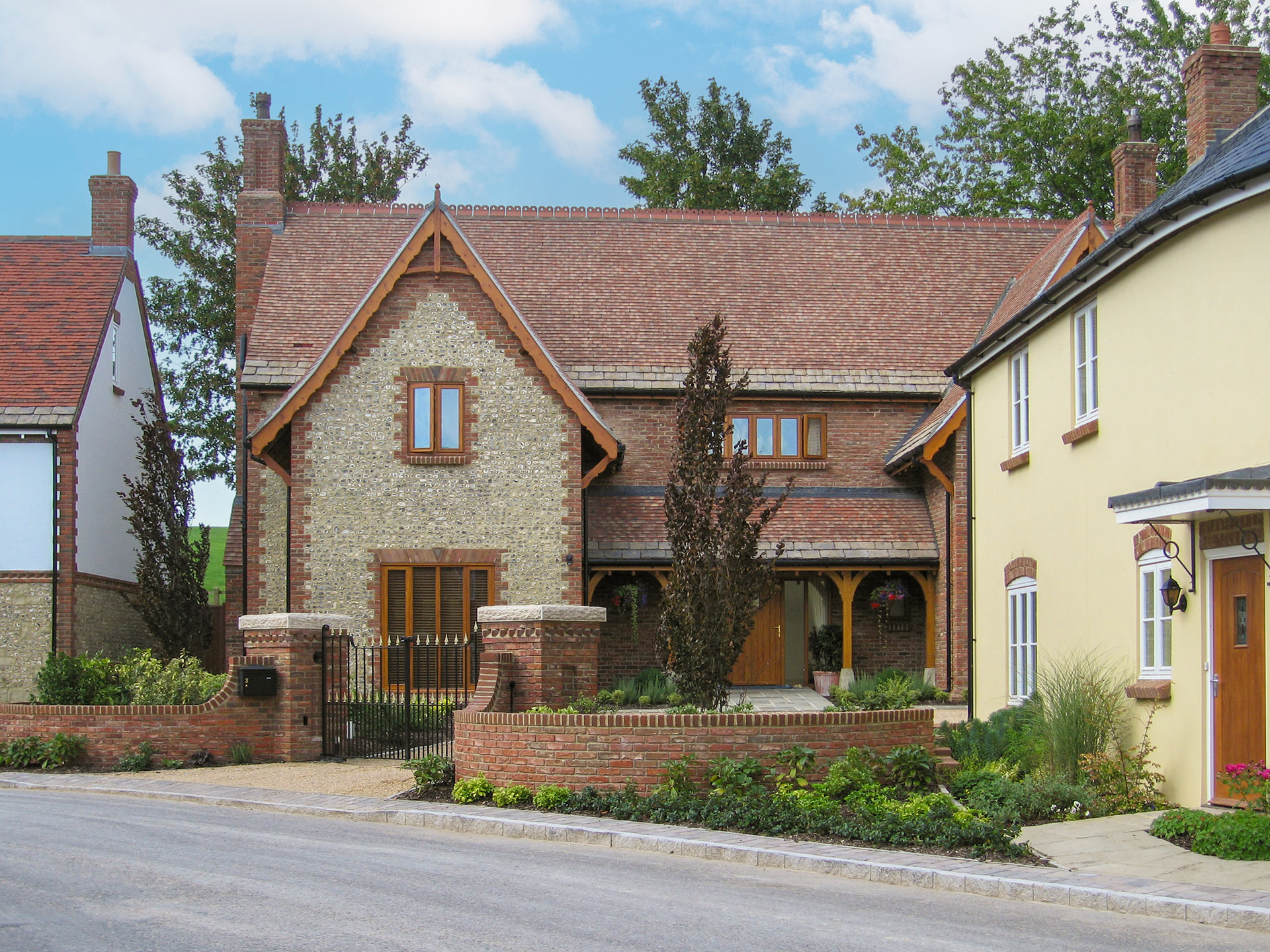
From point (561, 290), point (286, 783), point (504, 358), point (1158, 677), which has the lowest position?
point (286, 783)

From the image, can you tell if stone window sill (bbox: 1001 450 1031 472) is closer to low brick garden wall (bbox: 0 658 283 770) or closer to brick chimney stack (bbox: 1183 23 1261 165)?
brick chimney stack (bbox: 1183 23 1261 165)

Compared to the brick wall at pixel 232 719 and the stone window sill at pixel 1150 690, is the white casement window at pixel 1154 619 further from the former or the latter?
the brick wall at pixel 232 719

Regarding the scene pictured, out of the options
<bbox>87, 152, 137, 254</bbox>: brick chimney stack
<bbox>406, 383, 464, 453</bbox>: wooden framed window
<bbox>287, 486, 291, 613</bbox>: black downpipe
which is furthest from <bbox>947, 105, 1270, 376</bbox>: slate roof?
<bbox>87, 152, 137, 254</bbox>: brick chimney stack

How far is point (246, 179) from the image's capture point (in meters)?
27.8

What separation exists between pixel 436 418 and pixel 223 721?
25.0 feet

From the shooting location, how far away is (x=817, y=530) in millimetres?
23672

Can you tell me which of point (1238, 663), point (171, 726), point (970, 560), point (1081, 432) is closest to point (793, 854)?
point (1238, 663)

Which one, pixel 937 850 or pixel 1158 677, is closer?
pixel 937 850

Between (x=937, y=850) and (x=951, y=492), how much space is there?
12.8 metres

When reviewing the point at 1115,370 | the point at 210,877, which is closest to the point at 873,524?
the point at 1115,370

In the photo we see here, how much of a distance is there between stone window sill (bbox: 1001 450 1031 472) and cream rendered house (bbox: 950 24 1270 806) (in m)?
0.02

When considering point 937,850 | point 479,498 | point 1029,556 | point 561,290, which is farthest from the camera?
point 561,290

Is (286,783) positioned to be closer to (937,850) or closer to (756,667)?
(937,850)

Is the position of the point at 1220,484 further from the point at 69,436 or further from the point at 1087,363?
the point at 69,436
